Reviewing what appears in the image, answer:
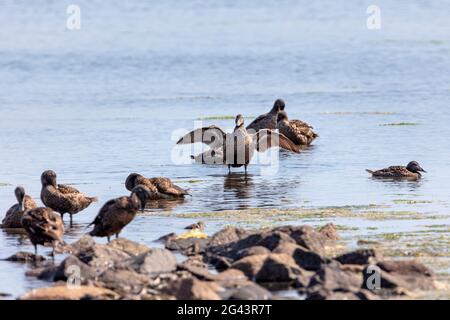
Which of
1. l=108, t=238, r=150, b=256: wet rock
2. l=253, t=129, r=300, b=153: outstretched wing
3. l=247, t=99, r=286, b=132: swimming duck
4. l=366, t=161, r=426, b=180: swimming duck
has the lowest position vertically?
l=108, t=238, r=150, b=256: wet rock

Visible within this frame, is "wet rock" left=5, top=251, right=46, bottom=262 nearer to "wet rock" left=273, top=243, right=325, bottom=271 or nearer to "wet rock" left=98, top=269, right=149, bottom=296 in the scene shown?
"wet rock" left=98, top=269, right=149, bottom=296

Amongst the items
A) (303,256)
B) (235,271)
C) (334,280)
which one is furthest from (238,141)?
(334,280)

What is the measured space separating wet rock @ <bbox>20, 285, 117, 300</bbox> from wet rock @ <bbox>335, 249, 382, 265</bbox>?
2639 millimetres

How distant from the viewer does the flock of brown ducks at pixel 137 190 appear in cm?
1323

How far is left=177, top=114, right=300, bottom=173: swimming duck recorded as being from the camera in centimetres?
1998

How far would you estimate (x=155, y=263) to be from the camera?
11797mm

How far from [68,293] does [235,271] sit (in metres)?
1.78

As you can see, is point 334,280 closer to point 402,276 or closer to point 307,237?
point 402,276

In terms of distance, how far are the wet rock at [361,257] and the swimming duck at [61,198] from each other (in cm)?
486

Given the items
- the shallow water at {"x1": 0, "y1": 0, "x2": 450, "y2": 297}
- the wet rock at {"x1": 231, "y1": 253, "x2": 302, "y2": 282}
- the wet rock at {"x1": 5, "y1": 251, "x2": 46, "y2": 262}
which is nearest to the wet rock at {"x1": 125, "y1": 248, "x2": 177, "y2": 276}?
the wet rock at {"x1": 231, "y1": 253, "x2": 302, "y2": 282}

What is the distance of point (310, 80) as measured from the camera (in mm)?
34281

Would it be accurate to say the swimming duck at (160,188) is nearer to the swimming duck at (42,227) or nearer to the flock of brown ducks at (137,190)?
the flock of brown ducks at (137,190)

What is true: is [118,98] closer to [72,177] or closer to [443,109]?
[443,109]

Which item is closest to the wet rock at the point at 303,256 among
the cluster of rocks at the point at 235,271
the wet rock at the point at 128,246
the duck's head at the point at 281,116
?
the cluster of rocks at the point at 235,271
